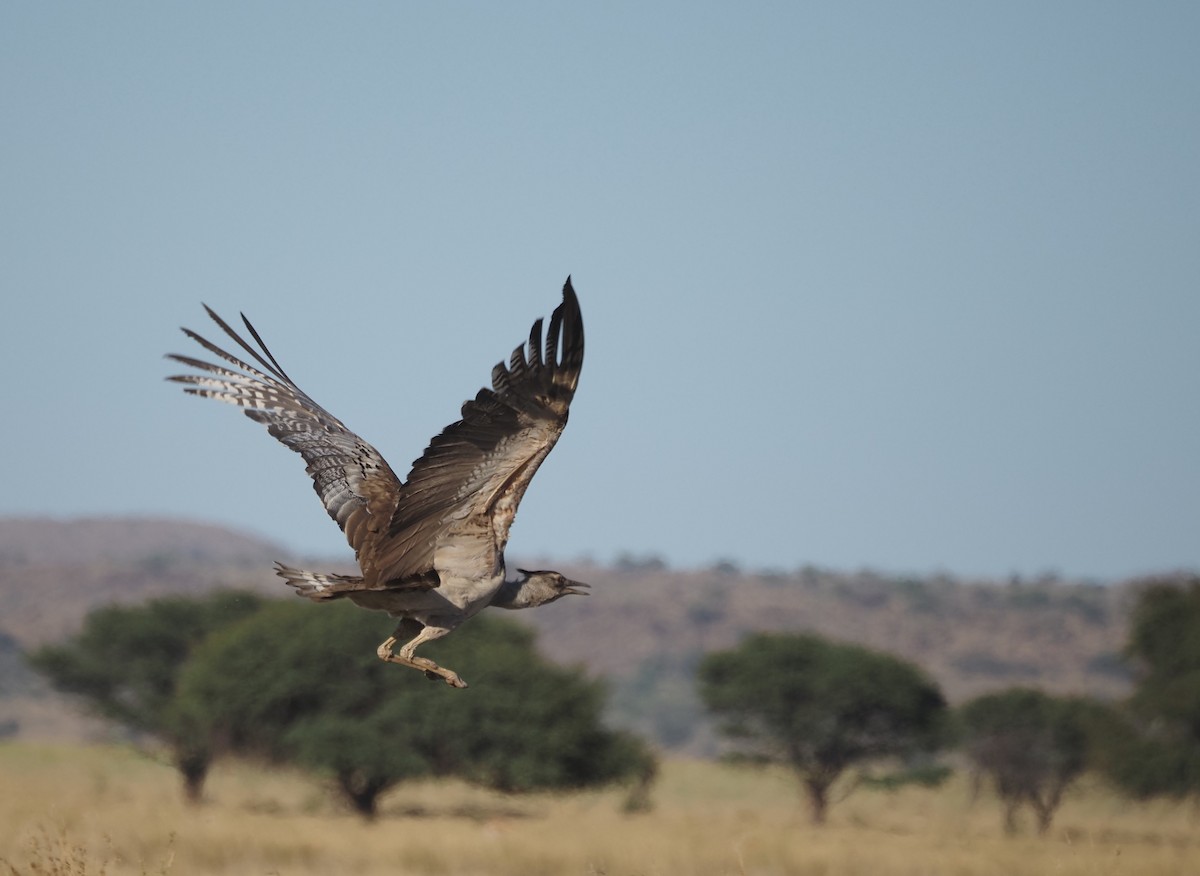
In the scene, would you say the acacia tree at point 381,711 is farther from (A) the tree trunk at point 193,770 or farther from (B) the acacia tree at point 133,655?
(B) the acacia tree at point 133,655

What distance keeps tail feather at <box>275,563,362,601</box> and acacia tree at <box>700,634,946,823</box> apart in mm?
44124

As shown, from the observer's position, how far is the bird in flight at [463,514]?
10055 millimetres

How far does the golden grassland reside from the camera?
1080 inches

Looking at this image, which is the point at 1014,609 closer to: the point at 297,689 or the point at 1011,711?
the point at 1011,711

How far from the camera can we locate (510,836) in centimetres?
3531

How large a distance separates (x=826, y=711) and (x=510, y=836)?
21620 mm

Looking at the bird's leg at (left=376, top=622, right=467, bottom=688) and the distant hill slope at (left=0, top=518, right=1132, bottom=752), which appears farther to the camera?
the distant hill slope at (left=0, top=518, right=1132, bottom=752)

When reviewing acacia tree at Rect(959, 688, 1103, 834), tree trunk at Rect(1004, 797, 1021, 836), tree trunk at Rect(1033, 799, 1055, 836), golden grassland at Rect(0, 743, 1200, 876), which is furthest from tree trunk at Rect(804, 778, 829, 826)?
tree trunk at Rect(1033, 799, 1055, 836)

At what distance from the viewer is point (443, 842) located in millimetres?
32656

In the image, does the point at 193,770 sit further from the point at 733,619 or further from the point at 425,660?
the point at 733,619

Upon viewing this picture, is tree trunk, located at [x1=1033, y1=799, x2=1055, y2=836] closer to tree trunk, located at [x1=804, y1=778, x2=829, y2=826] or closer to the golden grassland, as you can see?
the golden grassland

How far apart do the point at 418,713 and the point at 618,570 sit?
146 meters

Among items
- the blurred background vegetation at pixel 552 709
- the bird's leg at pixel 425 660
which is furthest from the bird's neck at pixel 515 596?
the blurred background vegetation at pixel 552 709

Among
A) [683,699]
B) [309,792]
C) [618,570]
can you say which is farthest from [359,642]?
[618,570]
